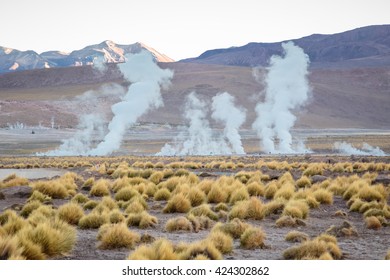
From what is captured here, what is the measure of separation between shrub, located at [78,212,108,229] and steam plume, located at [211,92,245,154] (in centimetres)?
4886

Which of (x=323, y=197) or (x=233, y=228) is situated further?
(x=323, y=197)

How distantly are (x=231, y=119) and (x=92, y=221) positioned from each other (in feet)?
210

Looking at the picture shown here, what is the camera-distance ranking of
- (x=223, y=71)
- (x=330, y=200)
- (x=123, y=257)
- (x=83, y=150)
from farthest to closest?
1. (x=223, y=71)
2. (x=83, y=150)
3. (x=330, y=200)
4. (x=123, y=257)

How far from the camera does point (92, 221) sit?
10641 mm

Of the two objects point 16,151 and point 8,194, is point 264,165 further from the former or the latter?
point 16,151

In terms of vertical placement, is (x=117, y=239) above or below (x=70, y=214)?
above

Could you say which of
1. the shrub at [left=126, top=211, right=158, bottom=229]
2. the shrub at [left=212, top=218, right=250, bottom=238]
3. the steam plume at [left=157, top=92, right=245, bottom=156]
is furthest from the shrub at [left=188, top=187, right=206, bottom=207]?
the steam plume at [left=157, top=92, right=245, bottom=156]

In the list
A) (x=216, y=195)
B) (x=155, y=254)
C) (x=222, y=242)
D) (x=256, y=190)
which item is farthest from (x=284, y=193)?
(x=155, y=254)

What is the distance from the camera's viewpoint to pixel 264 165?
32250mm

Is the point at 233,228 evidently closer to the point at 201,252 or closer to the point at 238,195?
the point at 201,252

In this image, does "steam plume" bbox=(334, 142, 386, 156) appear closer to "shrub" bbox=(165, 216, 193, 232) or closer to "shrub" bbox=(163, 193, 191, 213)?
"shrub" bbox=(163, 193, 191, 213)

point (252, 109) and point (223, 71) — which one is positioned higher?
point (223, 71)
